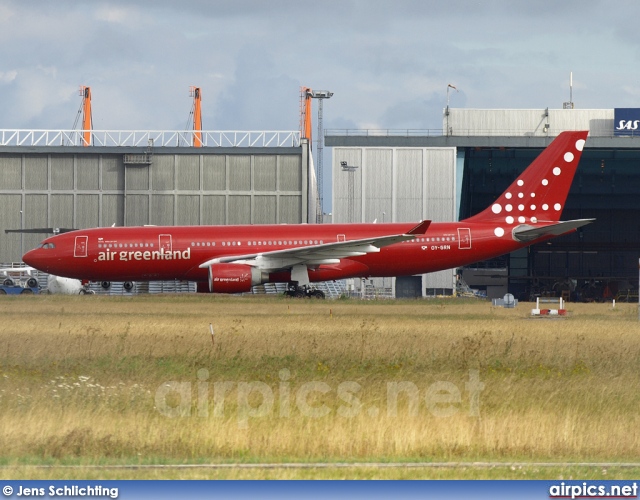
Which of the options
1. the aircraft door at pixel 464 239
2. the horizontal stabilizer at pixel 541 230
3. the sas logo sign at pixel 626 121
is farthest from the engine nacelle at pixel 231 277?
the sas logo sign at pixel 626 121

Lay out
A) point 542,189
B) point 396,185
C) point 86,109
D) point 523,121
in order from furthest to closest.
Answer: point 86,109 < point 523,121 < point 396,185 < point 542,189

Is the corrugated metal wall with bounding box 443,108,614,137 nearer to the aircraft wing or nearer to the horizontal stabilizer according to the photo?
→ the horizontal stabilizer

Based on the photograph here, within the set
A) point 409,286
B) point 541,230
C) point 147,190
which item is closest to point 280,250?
point 541,230

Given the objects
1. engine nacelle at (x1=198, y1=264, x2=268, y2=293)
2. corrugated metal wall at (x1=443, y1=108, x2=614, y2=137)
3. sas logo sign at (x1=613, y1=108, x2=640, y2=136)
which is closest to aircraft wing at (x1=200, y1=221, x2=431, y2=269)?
engine nacelle at (x1=198, y1=264, x2=268, y2=293)

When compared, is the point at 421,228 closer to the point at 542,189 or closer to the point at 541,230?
the point at 541,230

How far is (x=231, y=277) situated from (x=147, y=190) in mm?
30163

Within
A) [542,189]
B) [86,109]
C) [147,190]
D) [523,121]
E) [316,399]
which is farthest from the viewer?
[86,109]

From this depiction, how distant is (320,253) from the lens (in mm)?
44812

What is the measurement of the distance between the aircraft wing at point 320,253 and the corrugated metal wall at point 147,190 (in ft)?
84.1

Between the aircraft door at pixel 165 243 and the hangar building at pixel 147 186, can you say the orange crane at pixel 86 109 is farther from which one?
the aircraft door at pixel 165 243

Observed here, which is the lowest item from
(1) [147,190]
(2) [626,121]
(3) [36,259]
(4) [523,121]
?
(3) [36,259]

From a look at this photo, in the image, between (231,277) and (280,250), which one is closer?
(231,277)

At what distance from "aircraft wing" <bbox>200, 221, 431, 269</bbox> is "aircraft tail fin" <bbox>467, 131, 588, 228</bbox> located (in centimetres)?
663

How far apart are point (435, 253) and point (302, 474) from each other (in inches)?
1436
